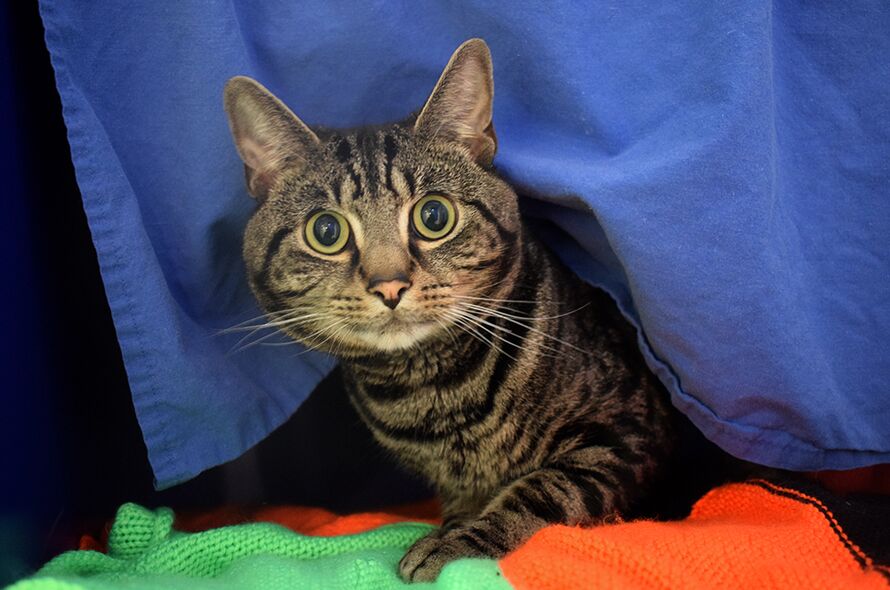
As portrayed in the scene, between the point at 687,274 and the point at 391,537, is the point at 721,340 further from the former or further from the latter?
the point at 391,537

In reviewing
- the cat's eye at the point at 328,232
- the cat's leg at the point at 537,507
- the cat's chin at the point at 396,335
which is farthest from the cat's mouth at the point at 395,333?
the cat's leg at the point at 537,507

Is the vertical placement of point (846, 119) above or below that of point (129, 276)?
above

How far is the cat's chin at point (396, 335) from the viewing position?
44.9 inches

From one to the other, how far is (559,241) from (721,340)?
473 mm

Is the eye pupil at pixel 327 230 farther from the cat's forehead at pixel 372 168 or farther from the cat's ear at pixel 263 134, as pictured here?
the cat's ear at pixel 263 134

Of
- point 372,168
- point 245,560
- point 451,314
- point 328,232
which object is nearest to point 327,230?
point 328,232

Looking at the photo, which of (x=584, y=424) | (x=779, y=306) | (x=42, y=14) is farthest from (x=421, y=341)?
(x=42, y=14)

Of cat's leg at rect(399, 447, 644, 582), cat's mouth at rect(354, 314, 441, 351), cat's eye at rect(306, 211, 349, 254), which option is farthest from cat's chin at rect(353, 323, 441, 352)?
cat's leg at rect(399, 447, 644, 582)

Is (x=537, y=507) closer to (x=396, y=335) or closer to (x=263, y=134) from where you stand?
(x=396, y=335)

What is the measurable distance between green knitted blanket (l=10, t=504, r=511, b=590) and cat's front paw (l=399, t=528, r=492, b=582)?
0.08ft

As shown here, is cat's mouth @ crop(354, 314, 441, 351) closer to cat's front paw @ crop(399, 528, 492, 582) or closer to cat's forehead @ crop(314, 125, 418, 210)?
cat's forehead @ crop(314, 125, 418, 210)

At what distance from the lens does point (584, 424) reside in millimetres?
1302

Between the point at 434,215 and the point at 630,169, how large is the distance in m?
0.33

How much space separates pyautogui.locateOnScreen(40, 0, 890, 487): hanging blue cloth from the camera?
1.12 metres
